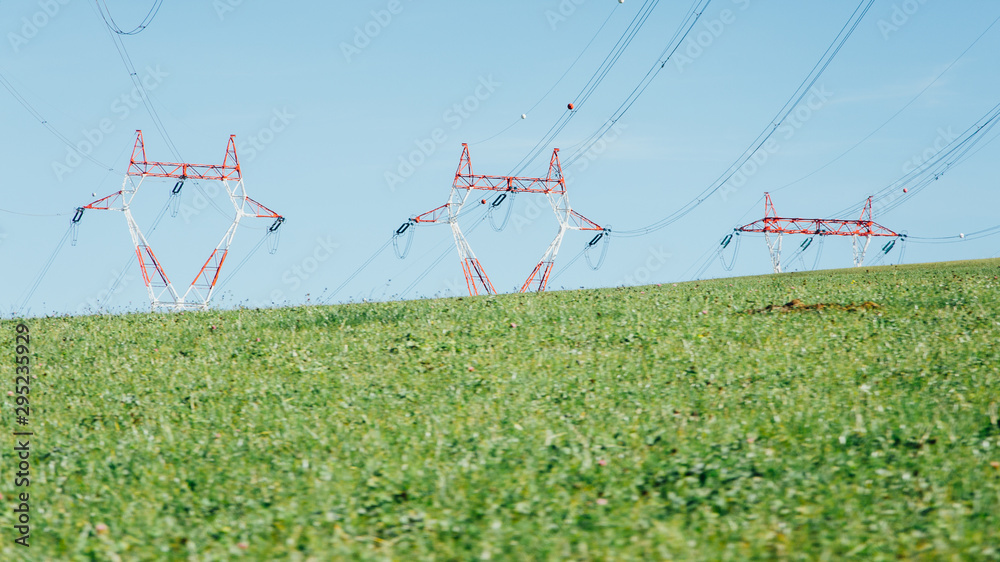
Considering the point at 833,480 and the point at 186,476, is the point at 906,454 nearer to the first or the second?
the point at 833,480

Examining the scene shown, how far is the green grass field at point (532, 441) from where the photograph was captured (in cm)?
895

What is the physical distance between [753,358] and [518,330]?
6715 mm

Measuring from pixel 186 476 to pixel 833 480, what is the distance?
343 inches

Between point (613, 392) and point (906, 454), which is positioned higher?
point (613, 392)

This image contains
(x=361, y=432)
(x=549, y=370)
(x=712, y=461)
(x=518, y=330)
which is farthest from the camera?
(x=518, y=330)

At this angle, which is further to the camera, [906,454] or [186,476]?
[186,476]

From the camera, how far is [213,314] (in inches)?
1171

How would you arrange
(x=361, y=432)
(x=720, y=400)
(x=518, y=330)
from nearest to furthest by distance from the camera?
1. (x=361, y=432)
2. (x=720, y=400)
3. (x=518, y=330)

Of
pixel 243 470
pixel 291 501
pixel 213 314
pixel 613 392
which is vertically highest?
pixel 213 314

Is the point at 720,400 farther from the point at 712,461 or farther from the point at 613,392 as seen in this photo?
the point at 712,461

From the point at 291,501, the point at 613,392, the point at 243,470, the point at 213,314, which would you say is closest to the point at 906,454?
the point at 613,392

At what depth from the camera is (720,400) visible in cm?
1441

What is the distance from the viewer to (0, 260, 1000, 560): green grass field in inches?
352

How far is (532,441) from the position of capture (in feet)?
39.9
